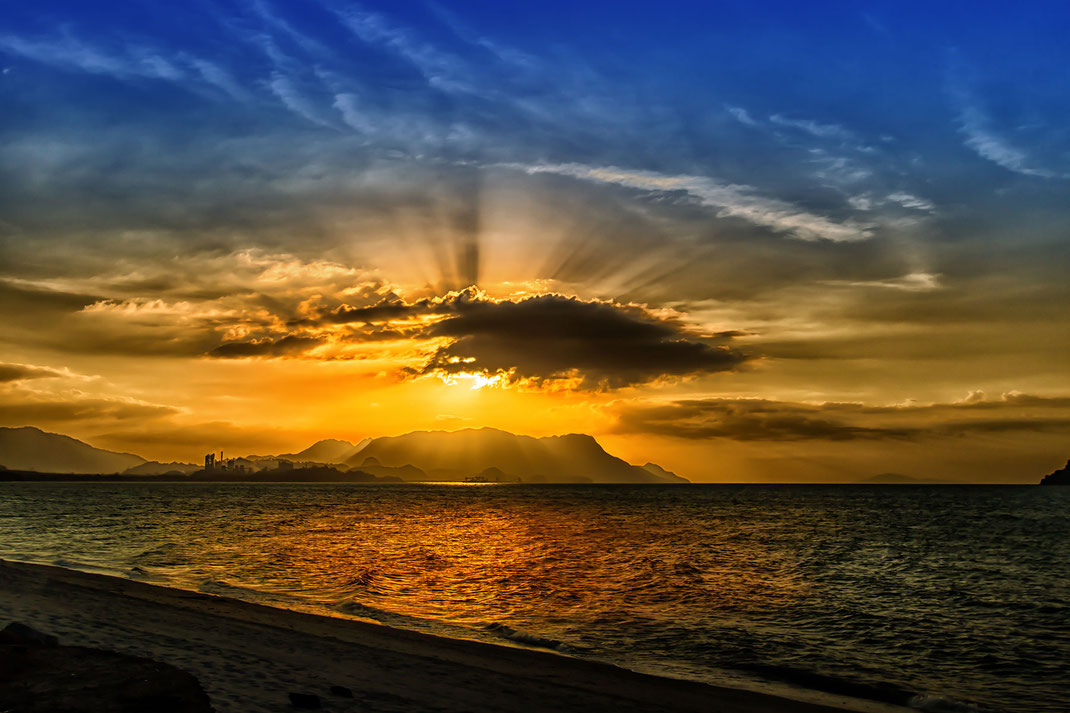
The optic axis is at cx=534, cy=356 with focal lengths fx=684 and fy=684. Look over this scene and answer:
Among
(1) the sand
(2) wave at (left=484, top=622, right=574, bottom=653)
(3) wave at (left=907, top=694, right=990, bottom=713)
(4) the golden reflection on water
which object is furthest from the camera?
(4) the golden reflection on water

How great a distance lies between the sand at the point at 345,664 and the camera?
574 inches

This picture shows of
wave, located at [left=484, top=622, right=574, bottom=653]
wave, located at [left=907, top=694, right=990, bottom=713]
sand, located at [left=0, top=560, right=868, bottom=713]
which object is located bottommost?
wave, located at [left=484, top=622, right=574, bottom=653]

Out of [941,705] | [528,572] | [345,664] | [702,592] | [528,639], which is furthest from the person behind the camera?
[528,572]

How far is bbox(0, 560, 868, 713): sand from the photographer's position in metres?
14.6

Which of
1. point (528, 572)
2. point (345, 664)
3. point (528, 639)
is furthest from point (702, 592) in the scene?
point (345, 664)

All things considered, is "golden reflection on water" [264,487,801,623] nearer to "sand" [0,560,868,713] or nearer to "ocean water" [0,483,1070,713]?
"ocean water" [0,483,1070,713]

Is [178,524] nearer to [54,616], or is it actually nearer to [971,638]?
[54,616]

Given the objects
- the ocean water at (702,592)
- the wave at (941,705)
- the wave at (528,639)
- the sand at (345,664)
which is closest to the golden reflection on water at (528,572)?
the ocean water at (702,592)

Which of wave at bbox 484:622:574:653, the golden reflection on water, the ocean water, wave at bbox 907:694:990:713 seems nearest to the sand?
wave at bbox 484:622:574:653

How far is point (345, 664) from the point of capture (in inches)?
693

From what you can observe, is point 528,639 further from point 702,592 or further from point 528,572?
point 528,572

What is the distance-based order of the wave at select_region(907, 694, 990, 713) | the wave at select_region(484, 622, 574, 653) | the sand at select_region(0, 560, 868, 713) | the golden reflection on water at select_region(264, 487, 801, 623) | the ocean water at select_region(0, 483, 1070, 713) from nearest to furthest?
the sand at select_region(0, 560, 868, 713) → the wave at select_region(907, 694, 990, 713) → the ocean water at select_region(0, 483, 1070, 713) → the wave at select_region(484, 622, 574, 653) → the golden reflection on water at select_region(264, 487, 801, 623)

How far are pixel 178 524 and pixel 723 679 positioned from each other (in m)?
79.1

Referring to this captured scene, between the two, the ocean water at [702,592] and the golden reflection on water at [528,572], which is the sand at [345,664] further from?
the golden reflection on water at [528,572]
